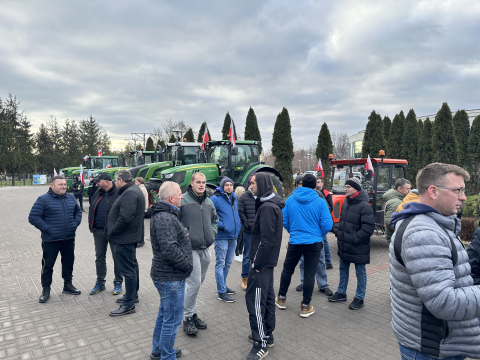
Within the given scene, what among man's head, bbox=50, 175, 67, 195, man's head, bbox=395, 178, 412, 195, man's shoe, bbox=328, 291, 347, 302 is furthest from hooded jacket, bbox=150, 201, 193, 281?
man's head, bbox=395, 178, 412, 195

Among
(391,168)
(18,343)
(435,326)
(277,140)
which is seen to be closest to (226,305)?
(18,343)

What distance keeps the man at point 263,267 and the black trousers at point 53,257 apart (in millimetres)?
3281

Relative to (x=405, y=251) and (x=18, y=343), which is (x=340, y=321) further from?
(x=18, y=343)

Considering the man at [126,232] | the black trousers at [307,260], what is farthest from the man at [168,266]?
the black trousers at [307,260]

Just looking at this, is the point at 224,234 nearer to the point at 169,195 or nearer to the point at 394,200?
the point at 169,195

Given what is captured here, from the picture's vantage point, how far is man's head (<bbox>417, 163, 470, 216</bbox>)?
67.9 inches

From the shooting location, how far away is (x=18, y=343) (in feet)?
11.9

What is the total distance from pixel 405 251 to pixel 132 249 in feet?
11.9

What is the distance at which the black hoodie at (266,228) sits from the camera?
3381 mm

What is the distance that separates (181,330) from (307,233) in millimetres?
2014

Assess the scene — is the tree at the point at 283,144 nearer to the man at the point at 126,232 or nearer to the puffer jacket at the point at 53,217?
the puffer jacket at the point at 53,217

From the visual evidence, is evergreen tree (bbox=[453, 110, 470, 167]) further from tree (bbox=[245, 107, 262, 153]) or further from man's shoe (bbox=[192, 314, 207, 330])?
man's shoe (bbox=[192, 314, 207, 330])

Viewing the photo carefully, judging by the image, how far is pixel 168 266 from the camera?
3.09m

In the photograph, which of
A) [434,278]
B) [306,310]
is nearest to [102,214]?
[306,310]
